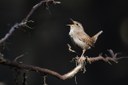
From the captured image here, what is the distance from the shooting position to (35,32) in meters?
9.36

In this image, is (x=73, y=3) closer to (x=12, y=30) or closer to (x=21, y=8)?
(x=21, y=8)

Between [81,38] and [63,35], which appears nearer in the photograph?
[81,38]

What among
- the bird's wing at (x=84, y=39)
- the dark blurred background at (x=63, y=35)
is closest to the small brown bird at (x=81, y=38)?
the bird's wing at (x=84, y=39)

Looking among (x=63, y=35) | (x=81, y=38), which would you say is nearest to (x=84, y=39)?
(x=81, y=38)

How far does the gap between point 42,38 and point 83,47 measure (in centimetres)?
449

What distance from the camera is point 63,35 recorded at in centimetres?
912

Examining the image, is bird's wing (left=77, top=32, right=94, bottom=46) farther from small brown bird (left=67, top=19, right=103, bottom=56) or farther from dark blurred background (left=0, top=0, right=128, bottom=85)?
dark blurred background (left=0, top=0, right=128, bottom=85)

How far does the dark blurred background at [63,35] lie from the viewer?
358 inches

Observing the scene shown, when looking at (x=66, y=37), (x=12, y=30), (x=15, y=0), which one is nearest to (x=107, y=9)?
(x=66, y=37)

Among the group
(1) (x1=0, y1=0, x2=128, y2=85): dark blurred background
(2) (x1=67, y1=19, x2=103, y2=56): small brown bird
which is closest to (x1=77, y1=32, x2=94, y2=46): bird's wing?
(2) (x1=67, y1=19, x2=103, y2=56): small brown bird

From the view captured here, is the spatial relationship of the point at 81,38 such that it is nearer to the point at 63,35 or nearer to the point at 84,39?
the point at 84,39

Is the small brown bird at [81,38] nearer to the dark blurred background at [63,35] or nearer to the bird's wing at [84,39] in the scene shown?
the bird's wing at [84,39]

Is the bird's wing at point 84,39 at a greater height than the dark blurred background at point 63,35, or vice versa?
the bird's wing at point 84,39

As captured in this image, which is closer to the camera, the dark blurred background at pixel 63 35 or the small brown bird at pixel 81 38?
the small brown bird at pixel 81 38
